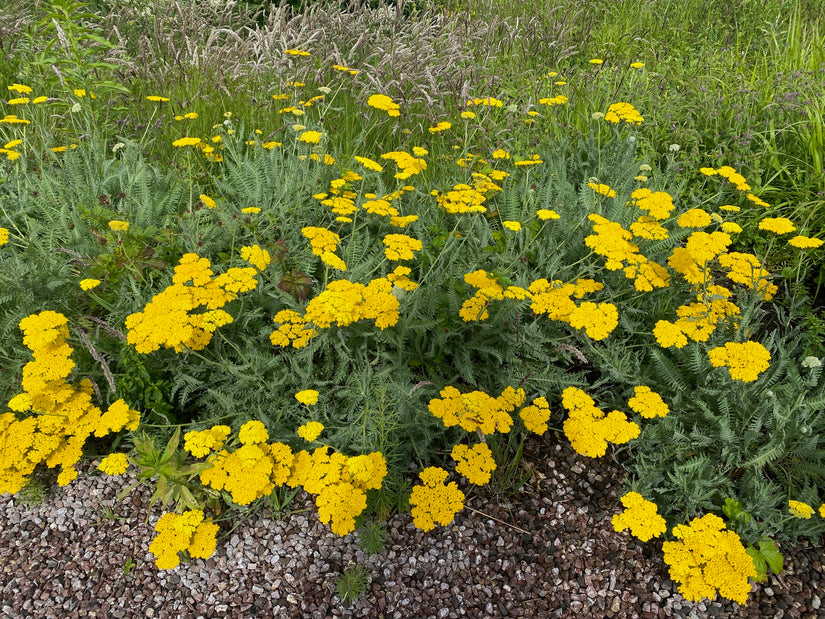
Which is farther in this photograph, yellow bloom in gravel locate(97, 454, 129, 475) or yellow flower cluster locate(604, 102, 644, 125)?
yellow flower cluster locate(604, 102, 644, 125)

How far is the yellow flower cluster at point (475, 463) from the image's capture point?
1741mm

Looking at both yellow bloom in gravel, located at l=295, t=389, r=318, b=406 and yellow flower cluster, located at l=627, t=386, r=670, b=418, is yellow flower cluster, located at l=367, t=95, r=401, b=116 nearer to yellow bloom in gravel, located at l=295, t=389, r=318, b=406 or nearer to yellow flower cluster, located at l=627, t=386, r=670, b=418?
yellow bloom in gravel, located at l=295, t=389, r=318, b=406

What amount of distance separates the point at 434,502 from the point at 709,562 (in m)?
0.78

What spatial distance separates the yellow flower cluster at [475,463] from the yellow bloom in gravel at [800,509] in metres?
0.86

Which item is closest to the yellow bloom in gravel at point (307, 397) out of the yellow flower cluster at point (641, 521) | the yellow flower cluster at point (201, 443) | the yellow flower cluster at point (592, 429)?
the yellow flower cluster at point (201, 443)

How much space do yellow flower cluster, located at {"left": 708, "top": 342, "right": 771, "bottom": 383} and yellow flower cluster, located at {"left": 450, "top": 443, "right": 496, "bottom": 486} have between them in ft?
2.54

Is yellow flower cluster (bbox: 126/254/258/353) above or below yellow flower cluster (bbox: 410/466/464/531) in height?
above

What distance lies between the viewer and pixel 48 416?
5.84 ft

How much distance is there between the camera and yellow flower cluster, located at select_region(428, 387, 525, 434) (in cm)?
174

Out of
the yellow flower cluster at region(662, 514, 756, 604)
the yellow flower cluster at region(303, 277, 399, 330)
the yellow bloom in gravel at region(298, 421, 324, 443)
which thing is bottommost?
the yellow flower cluster at region(662, 514, 756, 604)

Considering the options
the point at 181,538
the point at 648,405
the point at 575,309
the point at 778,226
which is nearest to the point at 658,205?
the point at 778,226

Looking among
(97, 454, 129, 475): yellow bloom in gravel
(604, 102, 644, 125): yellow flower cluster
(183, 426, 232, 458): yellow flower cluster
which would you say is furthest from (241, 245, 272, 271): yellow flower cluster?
(604, 102, 644, 125): yellow flower cluster

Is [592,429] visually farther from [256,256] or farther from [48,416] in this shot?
[48,416]

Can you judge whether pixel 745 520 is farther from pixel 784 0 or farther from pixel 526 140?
pixel 784 0
